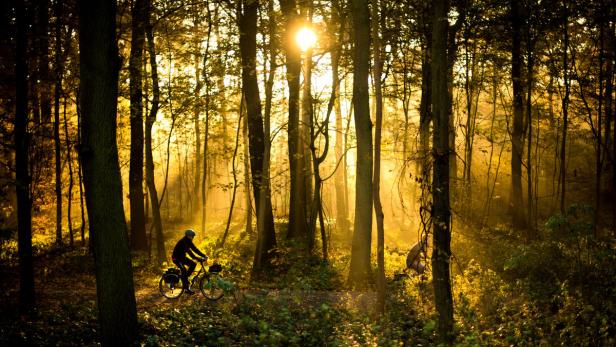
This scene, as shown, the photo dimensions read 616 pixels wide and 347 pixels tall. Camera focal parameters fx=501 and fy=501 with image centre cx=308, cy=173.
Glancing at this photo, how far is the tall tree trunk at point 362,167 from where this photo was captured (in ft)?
45.1

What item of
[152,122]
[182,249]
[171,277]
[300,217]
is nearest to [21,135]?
[182,249]

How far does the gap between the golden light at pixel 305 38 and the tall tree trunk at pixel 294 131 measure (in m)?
0.23

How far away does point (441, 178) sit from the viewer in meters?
8.72

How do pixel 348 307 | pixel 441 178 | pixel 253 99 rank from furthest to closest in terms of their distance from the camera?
pixel 253 99
pixel 348 307
pixel 441 178

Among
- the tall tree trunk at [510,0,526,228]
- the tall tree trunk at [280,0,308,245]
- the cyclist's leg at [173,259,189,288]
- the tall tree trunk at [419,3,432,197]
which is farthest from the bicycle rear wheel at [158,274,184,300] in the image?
the tall tree trunk at [510,0,526,228]

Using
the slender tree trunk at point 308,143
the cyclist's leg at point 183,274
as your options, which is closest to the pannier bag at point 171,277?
the cyclist's leg at point 183,274

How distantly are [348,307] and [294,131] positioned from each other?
903 cm

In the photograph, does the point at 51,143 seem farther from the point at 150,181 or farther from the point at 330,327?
the point at 330,327

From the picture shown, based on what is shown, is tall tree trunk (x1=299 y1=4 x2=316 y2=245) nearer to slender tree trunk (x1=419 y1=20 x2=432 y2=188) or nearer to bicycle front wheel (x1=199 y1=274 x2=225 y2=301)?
slender tree trunk (x1=419 y1=20 x2=432 y2=188)

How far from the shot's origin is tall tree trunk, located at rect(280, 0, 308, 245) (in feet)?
58.1

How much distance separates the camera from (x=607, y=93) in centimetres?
1914

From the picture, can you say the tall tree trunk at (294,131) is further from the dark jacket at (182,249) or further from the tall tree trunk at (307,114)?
the dark jacket at (182,249)

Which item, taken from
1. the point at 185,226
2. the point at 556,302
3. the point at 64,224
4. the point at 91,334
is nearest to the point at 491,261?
the point at 556,302

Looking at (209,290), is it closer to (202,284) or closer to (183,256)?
(202,284)
